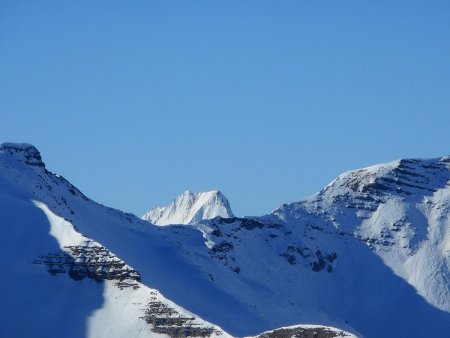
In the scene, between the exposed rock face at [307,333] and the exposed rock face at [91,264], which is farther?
the exposed rock face at [91,264]

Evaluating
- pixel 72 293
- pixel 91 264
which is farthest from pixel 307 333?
pixel 91 264

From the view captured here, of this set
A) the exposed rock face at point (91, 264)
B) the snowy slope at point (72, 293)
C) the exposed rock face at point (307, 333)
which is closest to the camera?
the exposed rock face at point (307, 333)

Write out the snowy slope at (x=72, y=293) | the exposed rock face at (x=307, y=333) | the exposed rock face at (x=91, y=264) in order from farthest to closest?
the exposed rock face at (x=91, y=264) < the snowy slope at (x=72, y=293) < the exposed rock face at (x=307, y=333)

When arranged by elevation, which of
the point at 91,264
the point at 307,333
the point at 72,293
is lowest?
A: the point at 307,333

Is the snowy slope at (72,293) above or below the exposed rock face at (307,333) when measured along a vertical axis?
above

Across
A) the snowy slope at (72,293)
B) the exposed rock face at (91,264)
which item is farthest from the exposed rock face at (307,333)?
the exposed rock face at (91,264)

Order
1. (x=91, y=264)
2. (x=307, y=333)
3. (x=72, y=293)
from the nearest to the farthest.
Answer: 1. (x=307, y=333)
2. (x=72, y=293)
3. (x=91, y=264)

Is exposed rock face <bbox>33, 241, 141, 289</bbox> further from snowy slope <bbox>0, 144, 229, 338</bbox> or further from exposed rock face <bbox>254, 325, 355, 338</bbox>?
exposed rock face <bbox>254, 325, 355, 338</bbox>

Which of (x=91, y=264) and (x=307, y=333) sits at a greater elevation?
(x=91, y=264)

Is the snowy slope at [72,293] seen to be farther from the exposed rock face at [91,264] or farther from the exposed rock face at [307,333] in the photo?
the exposed rock face at [307,333]

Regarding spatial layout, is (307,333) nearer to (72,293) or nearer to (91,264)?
(72,293)

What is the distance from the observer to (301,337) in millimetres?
165625

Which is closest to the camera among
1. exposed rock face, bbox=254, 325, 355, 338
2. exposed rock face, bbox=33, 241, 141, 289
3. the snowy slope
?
exposed rock face, bbox=254, 325, 355, 338

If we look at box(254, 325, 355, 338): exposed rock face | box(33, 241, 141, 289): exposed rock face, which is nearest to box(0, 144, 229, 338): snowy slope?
box(33, 241, 141, 289): exposed rock face
